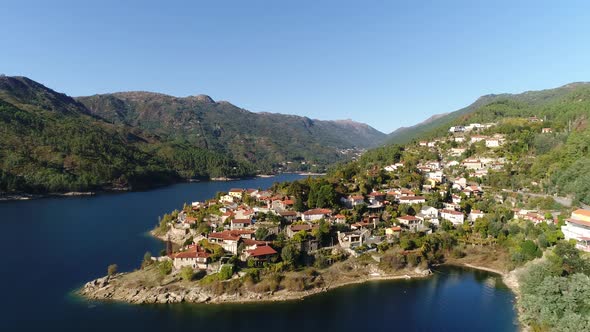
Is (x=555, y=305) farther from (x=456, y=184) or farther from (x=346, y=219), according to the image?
(x=456, y=184)

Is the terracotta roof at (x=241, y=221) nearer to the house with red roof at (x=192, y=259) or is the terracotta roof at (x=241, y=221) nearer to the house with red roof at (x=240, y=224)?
the house with red roof at (x=240, y=224)

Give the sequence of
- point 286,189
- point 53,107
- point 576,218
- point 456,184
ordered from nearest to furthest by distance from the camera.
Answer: point 576,218 < point 286,189 < point 456,184 < point 53,107

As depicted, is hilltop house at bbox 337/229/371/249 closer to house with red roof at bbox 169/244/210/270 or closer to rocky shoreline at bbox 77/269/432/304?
rocky shoreline at bbox 77/269/432/304

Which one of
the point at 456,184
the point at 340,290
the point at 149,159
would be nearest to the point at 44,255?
the point at 340,290

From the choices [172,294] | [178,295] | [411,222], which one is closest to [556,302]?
[411,222]

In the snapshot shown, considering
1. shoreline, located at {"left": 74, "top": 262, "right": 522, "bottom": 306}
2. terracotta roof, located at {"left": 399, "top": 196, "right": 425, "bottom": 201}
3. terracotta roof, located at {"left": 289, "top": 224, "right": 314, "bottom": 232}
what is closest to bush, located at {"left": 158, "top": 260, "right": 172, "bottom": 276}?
shoreline, located at {"left": 74, "top": 262, "right": 522, "bottom": 306}

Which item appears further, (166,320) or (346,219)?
(346,219)

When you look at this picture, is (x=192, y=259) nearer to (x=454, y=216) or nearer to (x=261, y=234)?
(x=261, y=234)
